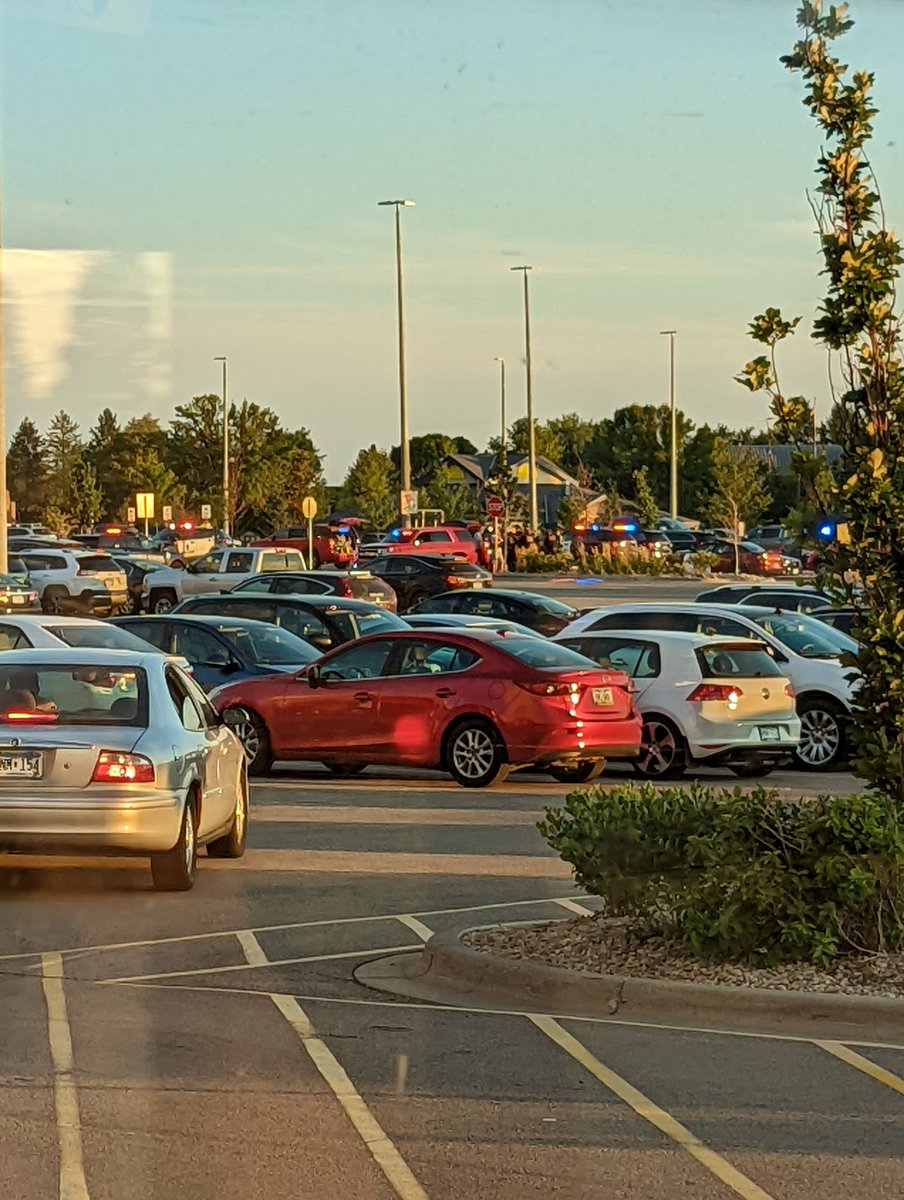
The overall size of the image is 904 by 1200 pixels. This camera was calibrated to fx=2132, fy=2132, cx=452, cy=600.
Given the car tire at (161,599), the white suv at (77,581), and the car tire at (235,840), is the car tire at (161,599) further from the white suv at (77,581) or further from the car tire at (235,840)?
the car tire at (235,840)

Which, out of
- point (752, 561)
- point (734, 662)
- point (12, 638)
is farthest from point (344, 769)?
point (752, 561)

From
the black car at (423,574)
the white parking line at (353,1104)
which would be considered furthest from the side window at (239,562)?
the white parking line at (353,1104)

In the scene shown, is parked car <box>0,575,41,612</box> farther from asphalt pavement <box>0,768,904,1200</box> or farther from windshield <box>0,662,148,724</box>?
asphalt pavement <box>0,768,904,1200</box>

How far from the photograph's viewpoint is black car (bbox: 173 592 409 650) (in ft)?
94.5

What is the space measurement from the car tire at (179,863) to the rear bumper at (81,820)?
0.90ft

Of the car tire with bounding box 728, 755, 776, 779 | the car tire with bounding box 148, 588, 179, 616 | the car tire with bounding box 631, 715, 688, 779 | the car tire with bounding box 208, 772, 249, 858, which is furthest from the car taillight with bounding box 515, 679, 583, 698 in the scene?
the car tire with bounding box 148, 588, 179, 616

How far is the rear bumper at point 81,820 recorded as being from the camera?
41.3ft

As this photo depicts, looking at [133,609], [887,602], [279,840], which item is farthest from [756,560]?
[887,602]

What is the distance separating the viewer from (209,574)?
50812mm

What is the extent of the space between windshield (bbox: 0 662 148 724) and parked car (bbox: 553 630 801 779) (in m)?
7.64

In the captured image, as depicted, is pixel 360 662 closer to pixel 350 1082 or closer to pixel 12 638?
pixel 12 638

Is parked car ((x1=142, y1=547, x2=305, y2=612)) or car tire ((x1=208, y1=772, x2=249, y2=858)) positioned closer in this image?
car tire ((x1=208, y1=772, x2=249, y2=858))

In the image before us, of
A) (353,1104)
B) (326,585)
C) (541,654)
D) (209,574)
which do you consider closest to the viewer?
(353,1104)

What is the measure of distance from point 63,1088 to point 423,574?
148ft
